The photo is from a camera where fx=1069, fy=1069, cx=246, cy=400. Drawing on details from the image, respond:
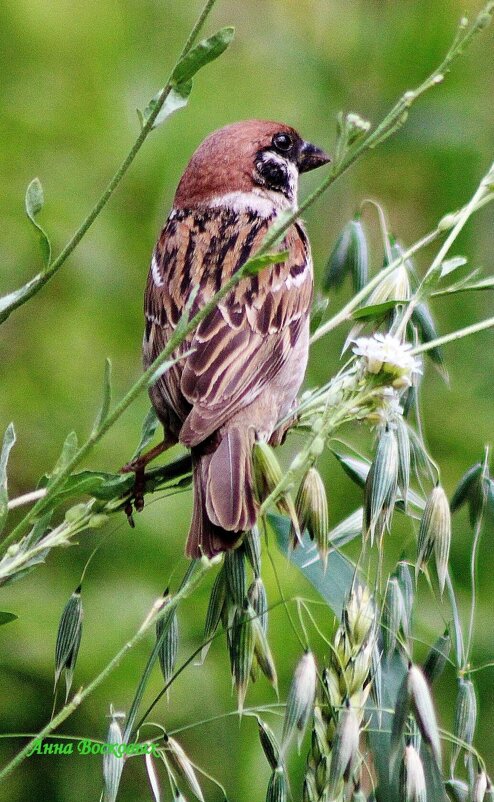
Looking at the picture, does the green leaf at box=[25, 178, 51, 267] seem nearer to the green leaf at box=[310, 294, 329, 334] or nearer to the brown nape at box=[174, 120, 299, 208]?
the green leaf at box=[310, 294, 329, 334]

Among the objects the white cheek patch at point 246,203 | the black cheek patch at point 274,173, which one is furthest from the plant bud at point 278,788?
the black cheek patch at point 274,173

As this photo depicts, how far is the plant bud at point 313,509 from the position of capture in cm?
165

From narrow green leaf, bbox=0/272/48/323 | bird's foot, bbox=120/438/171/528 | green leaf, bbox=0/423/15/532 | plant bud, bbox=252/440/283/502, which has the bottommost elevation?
bird's foot, bbox=120/438/171/528

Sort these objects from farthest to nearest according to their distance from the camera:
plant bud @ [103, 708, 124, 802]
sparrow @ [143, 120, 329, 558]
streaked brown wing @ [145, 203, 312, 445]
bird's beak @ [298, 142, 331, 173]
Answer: bird's beak @ [298, 142, 331, 173], streaked brown wing @ [145, 203, 312, 445], sparrow @ [143, 120, 329, 558], plant bud @ [103, 708, 124, 802]

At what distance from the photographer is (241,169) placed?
10.4ft

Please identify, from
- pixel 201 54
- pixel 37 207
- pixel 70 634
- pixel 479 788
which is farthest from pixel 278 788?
pixel 201 54

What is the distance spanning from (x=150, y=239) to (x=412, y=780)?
2.18 m

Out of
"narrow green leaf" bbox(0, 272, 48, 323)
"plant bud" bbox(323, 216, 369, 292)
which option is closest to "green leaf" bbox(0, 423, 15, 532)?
"narrow green leaf" bbox(0, 272, 48, 323)

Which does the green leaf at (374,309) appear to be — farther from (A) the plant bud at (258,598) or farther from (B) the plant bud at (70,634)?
(B) the plant bud at (70,634)

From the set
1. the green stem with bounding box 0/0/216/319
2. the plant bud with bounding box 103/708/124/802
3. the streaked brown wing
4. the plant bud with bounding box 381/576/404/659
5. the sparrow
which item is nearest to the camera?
the green stem with bounding box 0/0/216/319

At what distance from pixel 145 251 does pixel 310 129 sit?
0.91 meters

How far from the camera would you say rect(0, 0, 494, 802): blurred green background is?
2730 millimetres

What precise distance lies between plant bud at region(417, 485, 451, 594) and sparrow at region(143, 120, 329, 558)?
36 cm

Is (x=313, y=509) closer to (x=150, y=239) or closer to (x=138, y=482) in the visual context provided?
(x=138, y=482)
